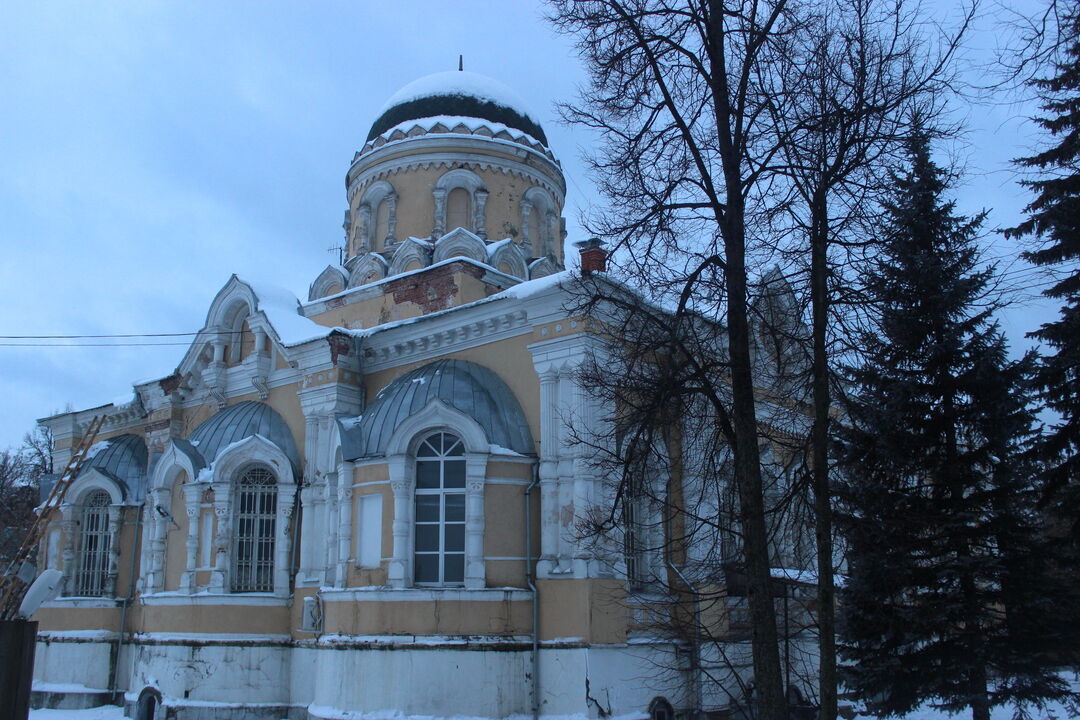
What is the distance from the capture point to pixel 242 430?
17.3 meters

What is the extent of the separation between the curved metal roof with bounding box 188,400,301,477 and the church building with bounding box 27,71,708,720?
0.17 feet

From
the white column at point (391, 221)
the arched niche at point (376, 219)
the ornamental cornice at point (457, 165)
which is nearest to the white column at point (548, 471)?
the white column at point (391, 221)

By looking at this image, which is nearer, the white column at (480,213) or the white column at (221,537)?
the white column at (221,537)

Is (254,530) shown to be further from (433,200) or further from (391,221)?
(433,200)

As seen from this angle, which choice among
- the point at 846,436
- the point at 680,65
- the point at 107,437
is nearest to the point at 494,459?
the point at 846,436

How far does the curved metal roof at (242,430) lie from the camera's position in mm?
17047

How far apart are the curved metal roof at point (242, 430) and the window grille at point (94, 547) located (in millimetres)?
3702

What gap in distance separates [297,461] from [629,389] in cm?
1031

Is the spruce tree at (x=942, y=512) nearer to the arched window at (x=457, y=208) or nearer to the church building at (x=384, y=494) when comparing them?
the church building at (x=384, y=494)

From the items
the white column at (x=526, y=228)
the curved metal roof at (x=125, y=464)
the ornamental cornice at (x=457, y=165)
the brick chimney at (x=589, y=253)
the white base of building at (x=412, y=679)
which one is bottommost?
the white base of building at (x=412, y=679)

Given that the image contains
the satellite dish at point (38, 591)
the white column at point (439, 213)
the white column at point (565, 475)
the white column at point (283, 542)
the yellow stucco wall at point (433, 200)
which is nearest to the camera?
the satellite dish at point (38, 591)

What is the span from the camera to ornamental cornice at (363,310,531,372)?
15055 mm

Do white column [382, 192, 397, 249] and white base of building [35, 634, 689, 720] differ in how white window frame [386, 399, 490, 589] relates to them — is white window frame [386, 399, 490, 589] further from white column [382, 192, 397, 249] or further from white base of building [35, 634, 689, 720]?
white column [382, 192, 397, 249]

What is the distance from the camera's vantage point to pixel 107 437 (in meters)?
21.7
